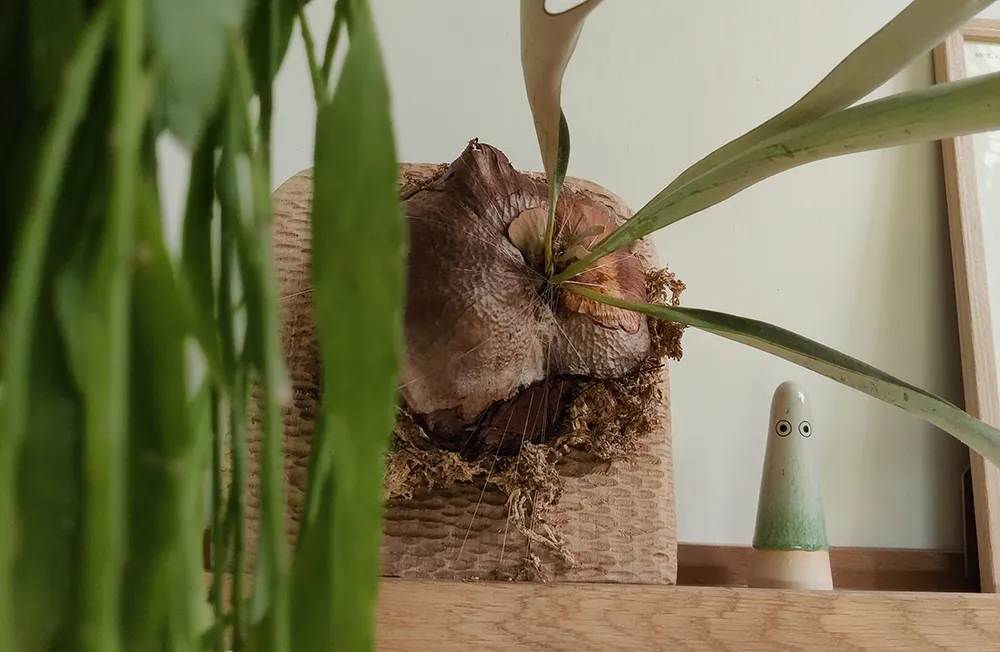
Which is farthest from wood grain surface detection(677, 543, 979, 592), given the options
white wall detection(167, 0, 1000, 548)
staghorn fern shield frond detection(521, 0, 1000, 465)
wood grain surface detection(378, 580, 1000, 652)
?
staghorn fern shield frond detection(521, 0, 1000, 465)

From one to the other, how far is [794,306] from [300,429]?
558 mm

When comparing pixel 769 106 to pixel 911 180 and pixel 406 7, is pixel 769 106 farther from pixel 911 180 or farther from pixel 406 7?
pixel 406 7

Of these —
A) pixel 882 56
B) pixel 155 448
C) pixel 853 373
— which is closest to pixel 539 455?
pixel 853 373

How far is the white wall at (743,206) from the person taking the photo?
83 centimetres

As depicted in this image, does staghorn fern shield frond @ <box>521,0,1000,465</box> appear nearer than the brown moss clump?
Yes

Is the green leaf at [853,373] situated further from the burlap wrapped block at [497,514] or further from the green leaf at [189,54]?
the green leaf at [189,54]

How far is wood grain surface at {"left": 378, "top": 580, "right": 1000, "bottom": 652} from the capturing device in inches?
19.4

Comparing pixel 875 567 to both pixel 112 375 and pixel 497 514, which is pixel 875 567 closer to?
pixel 497 514

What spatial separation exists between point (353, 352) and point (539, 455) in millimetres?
413

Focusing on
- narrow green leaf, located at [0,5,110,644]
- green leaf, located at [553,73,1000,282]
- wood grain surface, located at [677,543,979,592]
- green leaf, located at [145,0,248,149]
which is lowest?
wood grain surface, located at [677,543,979,592]

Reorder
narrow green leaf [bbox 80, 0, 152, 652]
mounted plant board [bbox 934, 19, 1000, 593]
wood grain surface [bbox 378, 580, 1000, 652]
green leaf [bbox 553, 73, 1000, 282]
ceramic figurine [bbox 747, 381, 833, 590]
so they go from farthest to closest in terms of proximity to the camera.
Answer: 1. mounted plant board [bbox 934, 19, 1000, 593]
2. ceramic figurine [bbox 747, 381, 833, 590]
3. wood grain surface [bbox 378, 580, 1000, 652]
4. green leaf [bbox 553, 73, 1000, 282]
5. narrow green leaf [bbox 80, 0, 152, 652]

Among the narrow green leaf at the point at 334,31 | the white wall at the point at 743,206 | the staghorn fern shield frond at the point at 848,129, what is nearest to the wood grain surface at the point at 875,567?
the white wall at the point at 743,206

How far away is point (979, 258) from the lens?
83 centimetres

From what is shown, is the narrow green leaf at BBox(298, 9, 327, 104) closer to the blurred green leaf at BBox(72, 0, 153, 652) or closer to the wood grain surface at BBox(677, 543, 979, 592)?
the blurred green leaf at BBox(72, 0, 153, 652)
